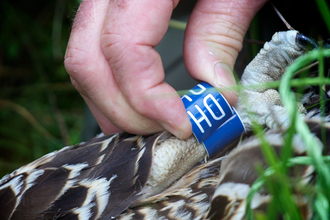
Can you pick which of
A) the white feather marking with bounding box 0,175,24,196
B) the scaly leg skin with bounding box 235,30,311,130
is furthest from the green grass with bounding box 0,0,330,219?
the scaly leg skin with bounding box 235,30,311,130

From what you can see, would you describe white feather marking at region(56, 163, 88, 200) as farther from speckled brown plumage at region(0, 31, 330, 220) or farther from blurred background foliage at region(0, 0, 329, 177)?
blurred background foliage at region(0, 0, 329, 177)

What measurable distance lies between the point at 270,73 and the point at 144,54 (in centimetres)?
32

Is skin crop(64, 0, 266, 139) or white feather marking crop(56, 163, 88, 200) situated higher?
skin crop(64, 0, 266, 139)

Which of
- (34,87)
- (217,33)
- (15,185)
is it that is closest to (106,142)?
(15,185)

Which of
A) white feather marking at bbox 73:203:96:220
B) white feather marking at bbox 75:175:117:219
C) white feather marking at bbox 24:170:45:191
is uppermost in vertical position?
white feather marking at bbox 24:170:45:191

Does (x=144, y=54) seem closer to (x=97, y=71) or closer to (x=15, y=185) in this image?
(x=97, y=71)

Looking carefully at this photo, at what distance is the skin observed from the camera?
647 mm

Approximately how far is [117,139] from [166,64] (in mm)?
480

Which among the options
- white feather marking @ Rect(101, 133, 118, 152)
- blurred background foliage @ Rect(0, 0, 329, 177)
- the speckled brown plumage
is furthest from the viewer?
blurred background foliage @ Rect(0, 0, 329, 177)

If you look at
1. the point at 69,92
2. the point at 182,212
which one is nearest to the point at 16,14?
the point at 69,92

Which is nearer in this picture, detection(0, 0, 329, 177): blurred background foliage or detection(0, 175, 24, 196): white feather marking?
detection(0, 175, 24, 196): white feather marking

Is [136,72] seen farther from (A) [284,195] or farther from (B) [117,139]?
(A) [284,195]

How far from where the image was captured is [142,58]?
2.15 feet

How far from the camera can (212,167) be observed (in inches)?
27.2
